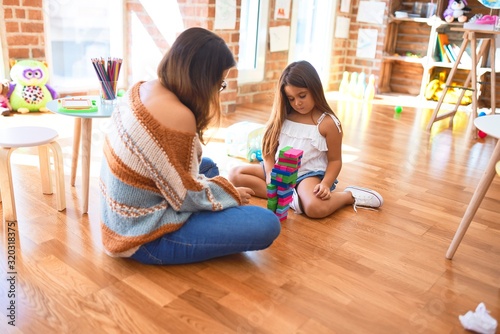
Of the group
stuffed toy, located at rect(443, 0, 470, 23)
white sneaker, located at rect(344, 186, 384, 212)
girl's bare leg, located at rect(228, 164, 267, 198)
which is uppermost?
stuffed toy, located at rect(443, 0, 470, 23)

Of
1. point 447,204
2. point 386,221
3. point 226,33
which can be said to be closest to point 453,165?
point 447,204

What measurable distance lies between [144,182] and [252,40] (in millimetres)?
2827

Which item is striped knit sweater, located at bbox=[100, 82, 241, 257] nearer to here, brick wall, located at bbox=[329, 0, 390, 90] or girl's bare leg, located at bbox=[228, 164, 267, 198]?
girl's bare leg, located at bbox=[228, 164, 267, 198]

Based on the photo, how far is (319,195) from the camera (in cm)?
176

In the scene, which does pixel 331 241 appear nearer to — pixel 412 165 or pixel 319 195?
pixel 319 195

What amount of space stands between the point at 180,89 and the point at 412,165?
5.36ft

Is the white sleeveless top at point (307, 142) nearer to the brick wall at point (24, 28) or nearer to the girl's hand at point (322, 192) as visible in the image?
the girl's hand at point (322, 192)

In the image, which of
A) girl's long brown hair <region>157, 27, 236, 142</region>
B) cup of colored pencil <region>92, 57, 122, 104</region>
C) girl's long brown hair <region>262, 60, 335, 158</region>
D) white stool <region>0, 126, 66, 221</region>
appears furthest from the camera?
girl's long brown hair <region>262, 60, 335, 158</region>

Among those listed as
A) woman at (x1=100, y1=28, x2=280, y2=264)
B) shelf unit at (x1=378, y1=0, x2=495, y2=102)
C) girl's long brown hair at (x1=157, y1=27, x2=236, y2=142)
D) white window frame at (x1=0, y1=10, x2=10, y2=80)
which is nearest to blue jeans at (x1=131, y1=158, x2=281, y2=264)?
woman at (x1=100, y1=28, x2=280, y2=264)

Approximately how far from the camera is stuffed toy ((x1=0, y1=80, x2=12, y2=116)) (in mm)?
2850

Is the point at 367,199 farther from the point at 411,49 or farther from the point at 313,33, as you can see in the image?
the point at 411,49

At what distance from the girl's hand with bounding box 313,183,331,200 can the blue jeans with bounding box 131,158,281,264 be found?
0.40m

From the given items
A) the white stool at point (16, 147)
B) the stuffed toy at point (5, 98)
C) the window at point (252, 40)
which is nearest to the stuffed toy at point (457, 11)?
the window at point (252, 40)

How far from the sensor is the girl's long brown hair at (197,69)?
1.26 m
